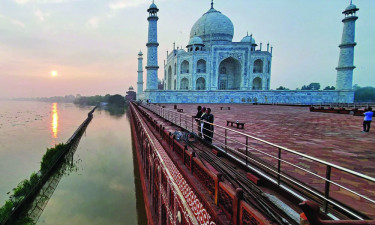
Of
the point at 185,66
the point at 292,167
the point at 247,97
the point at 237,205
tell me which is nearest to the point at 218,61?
the point at 185,66

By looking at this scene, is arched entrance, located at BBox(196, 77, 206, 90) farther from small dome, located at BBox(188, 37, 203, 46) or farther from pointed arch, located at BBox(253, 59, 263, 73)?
pointed arch, located at BBox(253, 59, 263, 73)

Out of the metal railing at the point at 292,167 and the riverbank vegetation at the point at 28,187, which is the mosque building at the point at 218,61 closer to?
the riverbank vegetation at the point at 28,187

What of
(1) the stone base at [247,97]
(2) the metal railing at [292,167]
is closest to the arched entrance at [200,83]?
(1) the stone base at [247,97]

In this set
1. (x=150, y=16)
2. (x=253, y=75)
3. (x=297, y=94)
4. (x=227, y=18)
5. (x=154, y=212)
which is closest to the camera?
(x=154, y=212)

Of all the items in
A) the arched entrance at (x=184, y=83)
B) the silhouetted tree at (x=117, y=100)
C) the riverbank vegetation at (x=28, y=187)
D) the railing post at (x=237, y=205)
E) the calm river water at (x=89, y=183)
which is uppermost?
the arched entrance at (x=184, y=83)

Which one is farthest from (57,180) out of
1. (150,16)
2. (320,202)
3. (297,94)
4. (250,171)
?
(297,94)

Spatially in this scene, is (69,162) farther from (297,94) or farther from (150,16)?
(297,94)

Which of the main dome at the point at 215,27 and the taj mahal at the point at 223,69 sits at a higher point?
the main dome at the point at 215,27
